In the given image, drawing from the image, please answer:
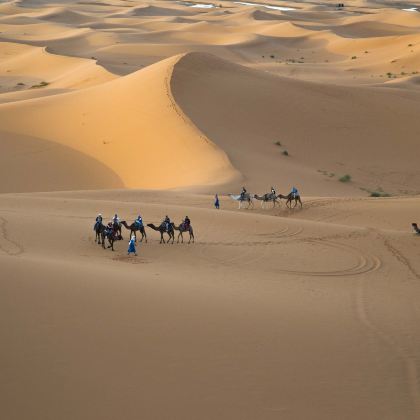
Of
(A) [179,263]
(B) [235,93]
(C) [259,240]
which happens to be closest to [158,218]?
(C) [259,240]

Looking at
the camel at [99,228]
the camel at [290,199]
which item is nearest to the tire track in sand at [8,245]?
the camel at [99,228]

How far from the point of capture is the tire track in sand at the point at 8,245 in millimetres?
10451

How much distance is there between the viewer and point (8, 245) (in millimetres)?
11164

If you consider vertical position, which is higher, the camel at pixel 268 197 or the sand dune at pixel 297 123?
the sand dune at pixel 297 123

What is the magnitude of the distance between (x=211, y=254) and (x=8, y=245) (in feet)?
12.7

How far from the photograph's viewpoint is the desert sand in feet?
20.6

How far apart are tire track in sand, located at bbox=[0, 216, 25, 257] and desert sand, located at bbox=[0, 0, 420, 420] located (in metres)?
0.05

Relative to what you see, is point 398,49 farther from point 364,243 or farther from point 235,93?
point 364,243

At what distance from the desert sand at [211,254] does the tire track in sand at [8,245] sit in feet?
0.16

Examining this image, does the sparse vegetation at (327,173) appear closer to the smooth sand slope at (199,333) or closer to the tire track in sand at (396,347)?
the smooth sand slope at (199,333)

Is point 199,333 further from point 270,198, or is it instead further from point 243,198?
point 270,198

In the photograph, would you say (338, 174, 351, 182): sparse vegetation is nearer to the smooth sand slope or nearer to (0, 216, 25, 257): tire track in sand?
the smooth sand slope

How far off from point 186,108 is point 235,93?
3918mm

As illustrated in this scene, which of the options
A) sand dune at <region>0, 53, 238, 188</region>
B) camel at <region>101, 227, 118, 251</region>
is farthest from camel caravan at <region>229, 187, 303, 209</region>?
camel at <region>101, 227, 118, 251</region>
